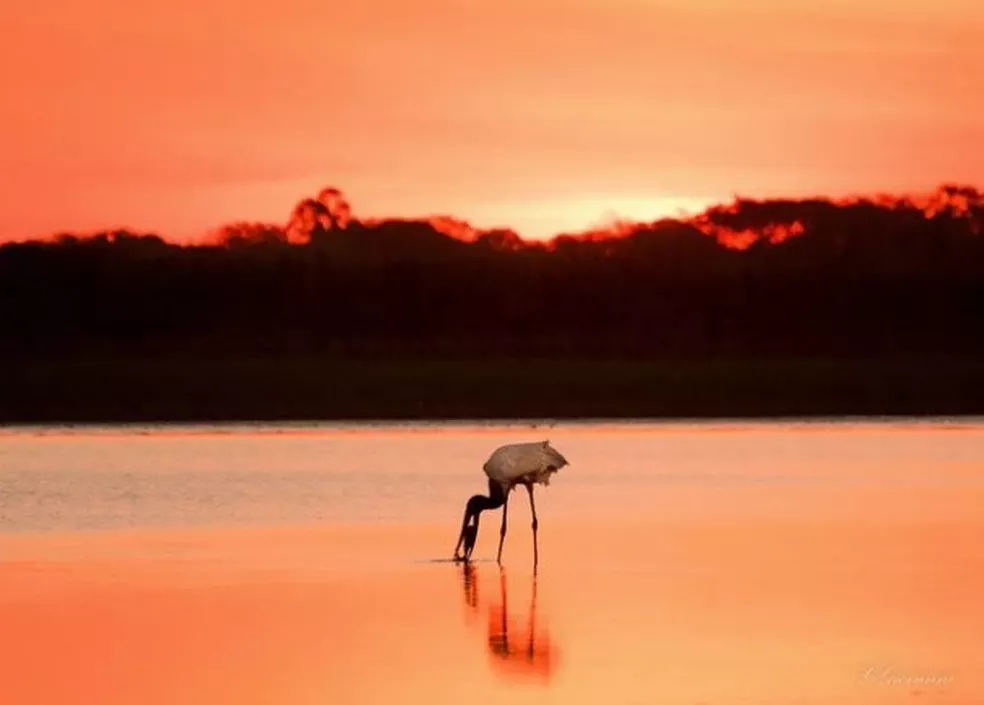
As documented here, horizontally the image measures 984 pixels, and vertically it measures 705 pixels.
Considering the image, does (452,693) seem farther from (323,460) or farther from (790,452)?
(790,452)

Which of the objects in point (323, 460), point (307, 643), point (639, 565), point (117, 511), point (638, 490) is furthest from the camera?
point (323, 460)

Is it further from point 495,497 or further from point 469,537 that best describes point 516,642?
point 495,497

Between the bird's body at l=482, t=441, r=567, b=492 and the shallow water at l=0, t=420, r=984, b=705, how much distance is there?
2.17 ft

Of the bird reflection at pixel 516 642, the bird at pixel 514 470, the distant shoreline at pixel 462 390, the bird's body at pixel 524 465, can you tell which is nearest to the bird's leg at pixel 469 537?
the bird at pixel 514 470

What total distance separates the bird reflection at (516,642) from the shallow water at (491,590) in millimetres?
28

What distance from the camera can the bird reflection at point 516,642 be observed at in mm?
11125

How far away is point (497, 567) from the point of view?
53.9 ft

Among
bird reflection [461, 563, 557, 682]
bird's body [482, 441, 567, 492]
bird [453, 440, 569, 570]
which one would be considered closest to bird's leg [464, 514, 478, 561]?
bird [453, 440, 569, 570]

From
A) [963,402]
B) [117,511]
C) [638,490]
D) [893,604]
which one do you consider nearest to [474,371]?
[963,402]

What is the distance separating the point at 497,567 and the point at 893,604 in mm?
3844

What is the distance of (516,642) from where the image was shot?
12055mm

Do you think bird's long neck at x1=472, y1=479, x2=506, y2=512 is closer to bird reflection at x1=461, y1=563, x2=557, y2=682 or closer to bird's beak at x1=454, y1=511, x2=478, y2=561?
bird's beak at x1=454, y1=511, x2=478, y2=561

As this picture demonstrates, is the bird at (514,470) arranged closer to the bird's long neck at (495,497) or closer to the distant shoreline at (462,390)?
the bird's long neck at (495,497)

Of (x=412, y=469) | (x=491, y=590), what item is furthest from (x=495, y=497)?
Answer: (x=412, y=469)
